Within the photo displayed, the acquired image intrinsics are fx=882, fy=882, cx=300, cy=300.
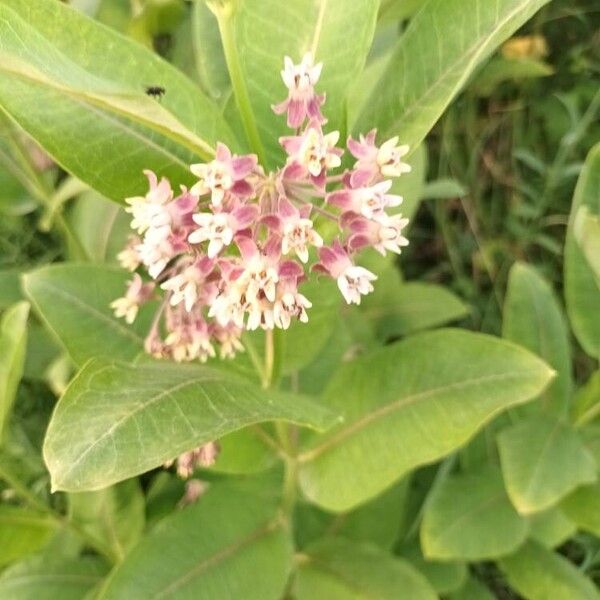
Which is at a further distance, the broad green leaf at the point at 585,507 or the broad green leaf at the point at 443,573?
the broad green leaf at the point at 443,573

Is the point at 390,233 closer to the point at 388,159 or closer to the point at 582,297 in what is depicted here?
the point at 388,159

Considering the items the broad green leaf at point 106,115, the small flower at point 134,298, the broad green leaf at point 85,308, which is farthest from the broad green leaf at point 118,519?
the broad green leaf at point 106,115

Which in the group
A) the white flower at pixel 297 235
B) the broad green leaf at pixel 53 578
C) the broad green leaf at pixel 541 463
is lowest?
the broad green leaf at pixel 53 578

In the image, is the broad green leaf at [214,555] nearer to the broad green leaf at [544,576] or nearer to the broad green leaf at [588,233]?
the broad green leaf at [544,576]

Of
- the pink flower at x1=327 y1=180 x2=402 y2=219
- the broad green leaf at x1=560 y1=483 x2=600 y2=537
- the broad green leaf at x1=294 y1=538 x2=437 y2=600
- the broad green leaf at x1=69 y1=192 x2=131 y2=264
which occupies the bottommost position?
the broad green leaf at x1=294 y1=538 x2=437 y2=600

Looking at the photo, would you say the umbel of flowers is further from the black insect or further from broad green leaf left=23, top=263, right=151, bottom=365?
broad green leaf left=23, top=263, right=151, bottom=365

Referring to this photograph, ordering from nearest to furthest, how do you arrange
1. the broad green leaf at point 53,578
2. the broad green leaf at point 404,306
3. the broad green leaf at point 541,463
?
the broad green leaf at point 541,463 < the broad green leaf at point 53,578 < the broad green leaf at point 404,306

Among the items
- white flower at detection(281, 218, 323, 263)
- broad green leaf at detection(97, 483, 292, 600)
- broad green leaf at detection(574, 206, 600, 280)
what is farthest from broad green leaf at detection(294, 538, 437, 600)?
white flower at detection(281, 218, 323, 263)

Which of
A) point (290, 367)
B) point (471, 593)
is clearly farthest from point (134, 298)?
point (471, 593)
